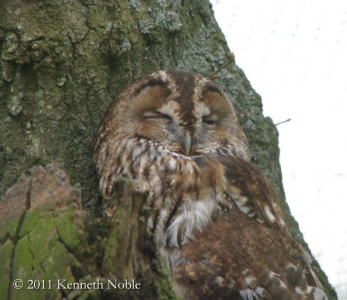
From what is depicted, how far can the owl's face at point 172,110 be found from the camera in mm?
2588

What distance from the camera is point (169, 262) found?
2271mm

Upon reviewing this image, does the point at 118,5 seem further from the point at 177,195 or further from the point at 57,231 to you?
the point at 57,231

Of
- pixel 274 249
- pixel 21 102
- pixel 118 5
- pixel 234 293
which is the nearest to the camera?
pixel 234 293

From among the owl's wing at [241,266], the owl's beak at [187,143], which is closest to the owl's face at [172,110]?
the owl's beak at [187,143]

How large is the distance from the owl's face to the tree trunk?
0.14m

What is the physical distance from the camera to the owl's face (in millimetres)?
2588

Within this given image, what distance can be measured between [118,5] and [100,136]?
1.75 feet

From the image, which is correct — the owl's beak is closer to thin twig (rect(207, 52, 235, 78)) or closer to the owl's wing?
the owl's wing

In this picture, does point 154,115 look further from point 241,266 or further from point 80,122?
point 241,266

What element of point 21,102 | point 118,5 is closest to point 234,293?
point 21,102

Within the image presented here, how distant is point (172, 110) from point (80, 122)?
348mm

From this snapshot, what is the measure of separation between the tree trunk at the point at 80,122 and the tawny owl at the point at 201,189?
0.14 metres

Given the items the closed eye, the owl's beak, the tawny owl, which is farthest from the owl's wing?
the closed eye

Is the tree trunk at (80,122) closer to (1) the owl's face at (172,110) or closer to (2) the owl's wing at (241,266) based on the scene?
(1) the owl's face at (172,110)
